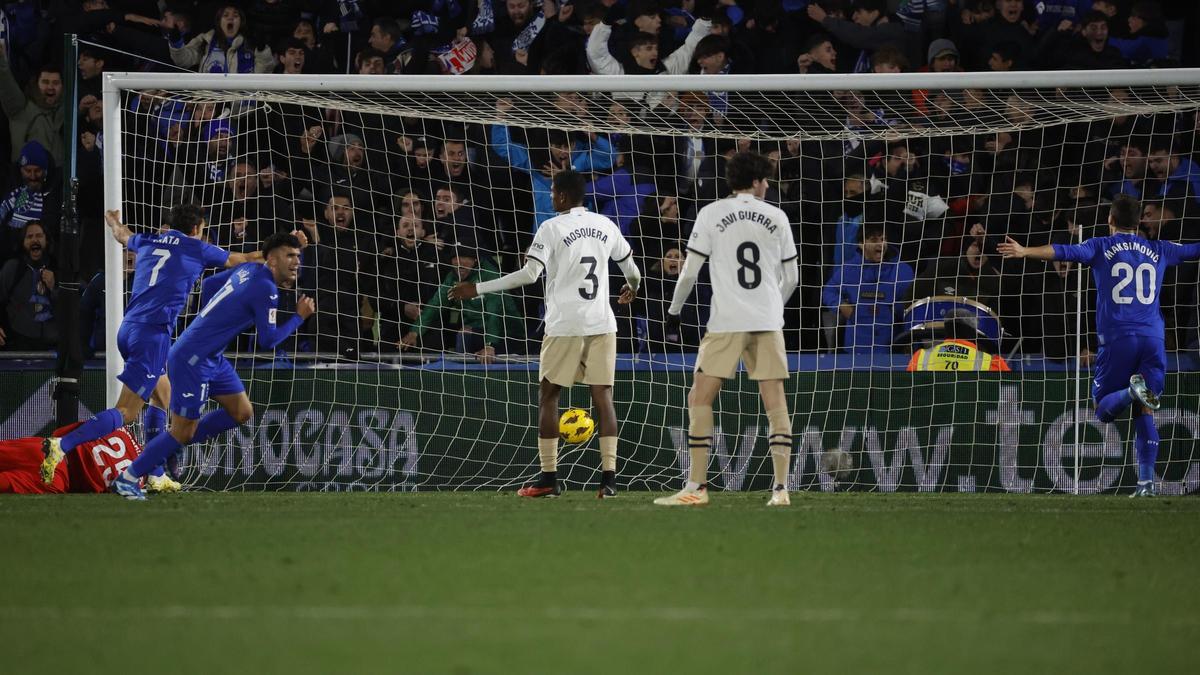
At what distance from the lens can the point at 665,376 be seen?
12.4m

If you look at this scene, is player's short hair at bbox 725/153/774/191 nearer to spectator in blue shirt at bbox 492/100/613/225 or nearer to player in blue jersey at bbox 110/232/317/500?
player in blue jersey at bbox 110/232/317/500

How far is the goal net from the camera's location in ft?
39.2

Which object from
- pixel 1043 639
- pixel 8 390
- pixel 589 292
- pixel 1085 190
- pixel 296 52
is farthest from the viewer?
pixel 296 52

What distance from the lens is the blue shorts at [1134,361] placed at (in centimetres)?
1067

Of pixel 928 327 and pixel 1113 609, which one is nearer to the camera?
pixel 1113 609

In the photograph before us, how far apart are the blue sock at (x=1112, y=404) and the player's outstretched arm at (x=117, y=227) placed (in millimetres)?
6911

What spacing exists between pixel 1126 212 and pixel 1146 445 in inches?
64.6

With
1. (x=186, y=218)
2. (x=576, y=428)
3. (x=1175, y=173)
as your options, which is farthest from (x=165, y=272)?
(x=1175, y=173)

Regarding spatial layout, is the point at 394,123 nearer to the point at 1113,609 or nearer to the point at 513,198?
the point at 513,198

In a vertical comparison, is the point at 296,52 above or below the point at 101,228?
above

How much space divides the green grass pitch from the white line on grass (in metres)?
0.02

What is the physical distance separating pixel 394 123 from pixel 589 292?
5.01 m

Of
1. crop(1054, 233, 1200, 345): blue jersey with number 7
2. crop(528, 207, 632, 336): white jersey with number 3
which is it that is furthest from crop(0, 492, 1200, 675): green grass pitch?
crop(1054, 233, 1200, 345): blue jersey with number 7

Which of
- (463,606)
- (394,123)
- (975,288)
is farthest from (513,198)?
(463,606)
